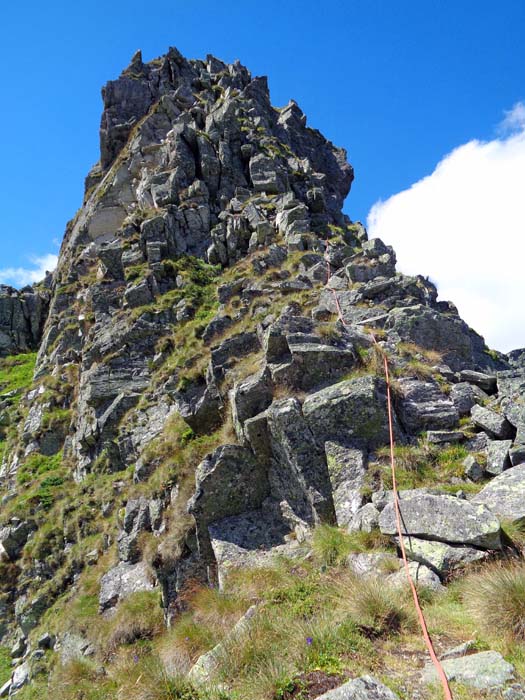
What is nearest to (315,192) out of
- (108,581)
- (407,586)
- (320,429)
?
(320,429)

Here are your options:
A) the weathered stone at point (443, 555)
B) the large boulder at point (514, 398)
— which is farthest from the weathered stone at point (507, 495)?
the large boulder at point (514, 398)

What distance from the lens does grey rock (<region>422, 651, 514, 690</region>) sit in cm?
420

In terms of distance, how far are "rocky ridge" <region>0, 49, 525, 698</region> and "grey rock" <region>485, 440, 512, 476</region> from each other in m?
0.03

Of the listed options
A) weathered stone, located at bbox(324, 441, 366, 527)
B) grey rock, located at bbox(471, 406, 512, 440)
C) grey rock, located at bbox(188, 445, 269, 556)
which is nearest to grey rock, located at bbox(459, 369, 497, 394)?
grey rock, located at bbox(471, 406, 512, 440)

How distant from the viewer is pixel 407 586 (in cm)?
629

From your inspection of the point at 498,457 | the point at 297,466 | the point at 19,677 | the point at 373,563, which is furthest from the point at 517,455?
the point at 19,677

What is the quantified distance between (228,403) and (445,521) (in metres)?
8.62

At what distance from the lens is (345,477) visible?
9.70 meters

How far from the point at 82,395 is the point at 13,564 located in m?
8.64

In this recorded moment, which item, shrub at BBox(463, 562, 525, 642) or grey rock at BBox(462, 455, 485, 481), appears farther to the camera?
grey rock at BBox(462, 455, 485, 481)

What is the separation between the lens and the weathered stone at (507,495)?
7.14 m

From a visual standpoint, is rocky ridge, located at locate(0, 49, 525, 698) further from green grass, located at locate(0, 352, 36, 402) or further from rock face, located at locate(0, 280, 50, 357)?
rock face, located at locate(0, 280, 50, 357)

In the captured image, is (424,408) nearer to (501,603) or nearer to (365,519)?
(365,519)

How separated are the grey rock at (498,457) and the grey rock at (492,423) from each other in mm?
360
